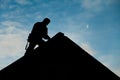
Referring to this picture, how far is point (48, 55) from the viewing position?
5750 mm

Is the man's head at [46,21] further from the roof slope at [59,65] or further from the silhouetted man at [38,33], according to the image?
the roof slope at [59,65]

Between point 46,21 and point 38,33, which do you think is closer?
point 38,33

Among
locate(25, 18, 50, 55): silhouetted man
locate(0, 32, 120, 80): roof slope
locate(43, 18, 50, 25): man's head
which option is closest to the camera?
locate(0, 32, 120, 80): roof slope

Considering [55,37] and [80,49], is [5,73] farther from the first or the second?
[80,49]

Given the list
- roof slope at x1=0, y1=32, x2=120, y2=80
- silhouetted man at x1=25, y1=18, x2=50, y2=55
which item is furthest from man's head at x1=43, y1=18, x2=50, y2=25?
roof slope at x1=0, y1=32, x2=120, y2=80

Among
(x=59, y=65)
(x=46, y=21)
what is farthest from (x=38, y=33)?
(x=59, y=65)

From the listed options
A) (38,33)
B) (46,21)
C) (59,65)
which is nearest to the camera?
(59,65)

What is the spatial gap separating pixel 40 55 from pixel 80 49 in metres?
1.35

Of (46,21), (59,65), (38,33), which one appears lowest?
(59,65)

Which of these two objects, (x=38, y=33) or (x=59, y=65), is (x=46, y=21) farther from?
(x=59, y=65)

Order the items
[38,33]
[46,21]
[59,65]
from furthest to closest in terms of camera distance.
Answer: [46,21] < [38,33] < [59,65]

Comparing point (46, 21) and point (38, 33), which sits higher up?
point (46, 21)

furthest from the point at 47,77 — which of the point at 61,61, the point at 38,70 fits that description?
the point at 61,61

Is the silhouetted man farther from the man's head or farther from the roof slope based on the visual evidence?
the roof slope
